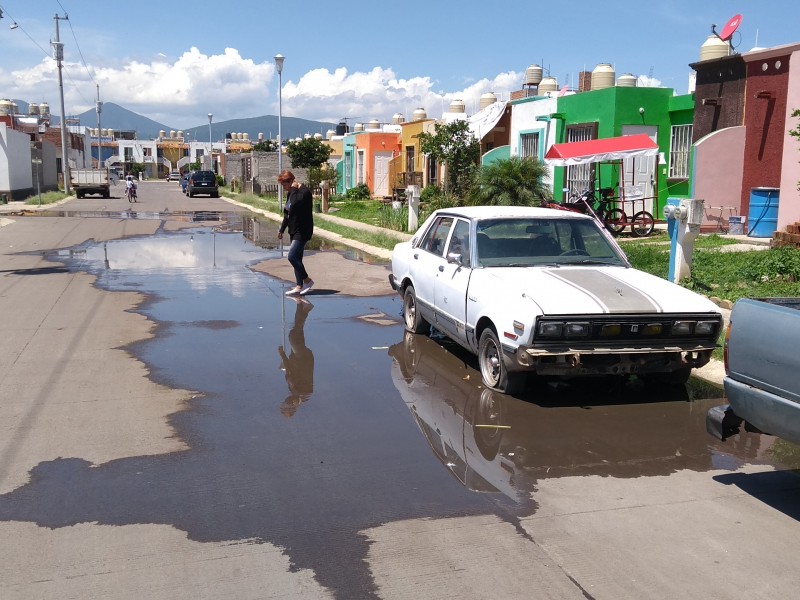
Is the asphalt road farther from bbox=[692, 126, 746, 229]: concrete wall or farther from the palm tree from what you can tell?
bbox=[692, 126, 746, 229]: concrete wall

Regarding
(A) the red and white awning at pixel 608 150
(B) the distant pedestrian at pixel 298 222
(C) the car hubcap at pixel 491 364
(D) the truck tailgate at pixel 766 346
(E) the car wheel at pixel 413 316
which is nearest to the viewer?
(D) the truck tailgate at pixel 766 346

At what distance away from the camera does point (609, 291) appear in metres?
7.19

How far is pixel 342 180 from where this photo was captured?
52844 millimetres

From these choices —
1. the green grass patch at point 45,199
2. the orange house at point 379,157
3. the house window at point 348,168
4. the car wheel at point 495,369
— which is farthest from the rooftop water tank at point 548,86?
the car wheel at point 495,369

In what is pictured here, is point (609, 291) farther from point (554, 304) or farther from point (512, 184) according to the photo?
point (512, 184)

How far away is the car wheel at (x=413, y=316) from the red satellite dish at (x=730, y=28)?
16.3 metres

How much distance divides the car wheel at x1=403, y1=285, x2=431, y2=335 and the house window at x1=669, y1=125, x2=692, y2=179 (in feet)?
48.9

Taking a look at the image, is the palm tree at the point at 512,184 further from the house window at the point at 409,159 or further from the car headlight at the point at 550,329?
the house window at the point at 409,159

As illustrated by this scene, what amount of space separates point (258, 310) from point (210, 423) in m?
5.19

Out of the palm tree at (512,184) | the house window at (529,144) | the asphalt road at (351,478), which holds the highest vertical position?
the house window at (529,144)

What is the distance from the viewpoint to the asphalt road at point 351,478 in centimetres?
416

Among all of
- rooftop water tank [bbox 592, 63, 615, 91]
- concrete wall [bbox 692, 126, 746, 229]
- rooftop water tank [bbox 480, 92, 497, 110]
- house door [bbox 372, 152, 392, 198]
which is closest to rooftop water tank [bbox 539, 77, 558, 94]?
rooftop water tank [bbox 480, 92, 497, 110]

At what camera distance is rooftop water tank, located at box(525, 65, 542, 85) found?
38188mm

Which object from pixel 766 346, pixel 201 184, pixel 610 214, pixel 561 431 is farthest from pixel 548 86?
pixel 766 346
